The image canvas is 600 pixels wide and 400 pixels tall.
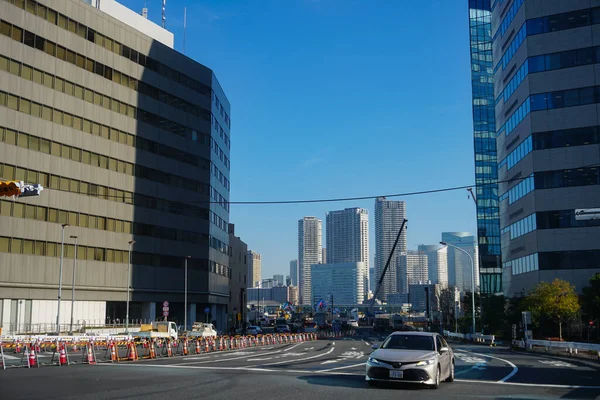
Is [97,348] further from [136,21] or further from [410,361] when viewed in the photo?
[136,21]

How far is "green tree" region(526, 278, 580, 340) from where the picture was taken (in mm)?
51719

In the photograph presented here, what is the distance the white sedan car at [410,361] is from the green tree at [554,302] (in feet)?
123

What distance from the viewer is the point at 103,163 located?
69.5 m

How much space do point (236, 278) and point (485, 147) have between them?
5570 centimetres

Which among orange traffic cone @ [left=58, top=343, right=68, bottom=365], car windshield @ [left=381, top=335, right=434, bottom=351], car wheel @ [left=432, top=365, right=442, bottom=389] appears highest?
car windshield @ [left=381, top=335, right=434, bottom=351]

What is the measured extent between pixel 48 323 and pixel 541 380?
52860mm

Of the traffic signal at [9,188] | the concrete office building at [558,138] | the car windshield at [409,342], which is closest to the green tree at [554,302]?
the concrete office building at [558,138]

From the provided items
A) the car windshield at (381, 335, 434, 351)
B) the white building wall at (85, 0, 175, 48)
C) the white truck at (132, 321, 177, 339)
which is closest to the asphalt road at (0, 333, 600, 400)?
the car windshield at (381, 335, 434, 351)

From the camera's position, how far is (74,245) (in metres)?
65.4

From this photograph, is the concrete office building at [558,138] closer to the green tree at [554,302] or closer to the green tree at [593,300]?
the green tree at [554,302]

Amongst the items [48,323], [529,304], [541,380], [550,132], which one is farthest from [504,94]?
[541,380]

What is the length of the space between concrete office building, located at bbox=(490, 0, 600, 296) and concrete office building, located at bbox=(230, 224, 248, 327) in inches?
2391

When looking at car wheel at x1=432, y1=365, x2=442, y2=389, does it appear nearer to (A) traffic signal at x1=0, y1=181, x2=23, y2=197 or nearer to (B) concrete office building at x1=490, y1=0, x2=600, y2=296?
(A) traffic signal at x1=0, y1=181, x2=23, y2=197

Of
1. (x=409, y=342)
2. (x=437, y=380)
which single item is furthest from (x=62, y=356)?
(x=437, y=380)
